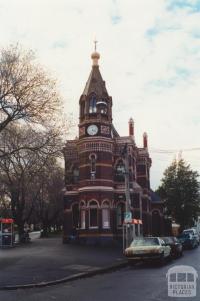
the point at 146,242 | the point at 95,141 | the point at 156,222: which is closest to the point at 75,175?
the point at 95,141

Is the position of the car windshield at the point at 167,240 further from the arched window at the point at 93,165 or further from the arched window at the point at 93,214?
the arched window at the point at 93,165

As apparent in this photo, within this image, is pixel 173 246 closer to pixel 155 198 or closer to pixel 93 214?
pixel 93 214

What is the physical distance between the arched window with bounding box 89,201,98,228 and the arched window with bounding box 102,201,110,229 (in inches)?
28.0

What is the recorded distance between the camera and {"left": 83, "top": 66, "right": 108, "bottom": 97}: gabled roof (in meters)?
50.8

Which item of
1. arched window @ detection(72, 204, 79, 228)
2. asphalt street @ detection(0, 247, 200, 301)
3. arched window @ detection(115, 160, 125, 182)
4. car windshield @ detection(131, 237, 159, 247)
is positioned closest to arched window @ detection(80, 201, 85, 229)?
arched window @ detection(72, 204, 79, 228)

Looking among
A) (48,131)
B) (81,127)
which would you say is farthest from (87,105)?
(48,131)

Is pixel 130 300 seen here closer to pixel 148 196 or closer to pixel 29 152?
pixel 29 152

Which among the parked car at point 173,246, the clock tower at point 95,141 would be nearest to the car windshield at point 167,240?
the parked car at point 173,246

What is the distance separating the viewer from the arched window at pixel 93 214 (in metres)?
48.3

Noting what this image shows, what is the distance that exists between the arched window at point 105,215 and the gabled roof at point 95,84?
36.6ft

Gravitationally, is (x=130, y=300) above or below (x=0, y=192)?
below

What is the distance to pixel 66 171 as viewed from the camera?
50.7m

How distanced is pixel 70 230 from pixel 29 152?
22.2 meters

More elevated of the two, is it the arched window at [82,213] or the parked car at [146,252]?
the arched window at [82,213]
